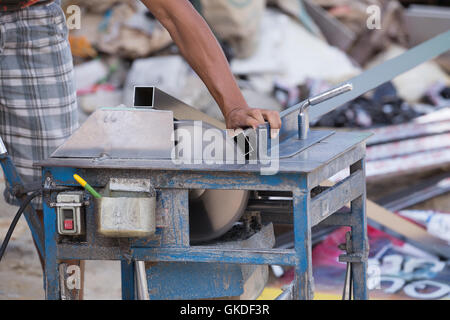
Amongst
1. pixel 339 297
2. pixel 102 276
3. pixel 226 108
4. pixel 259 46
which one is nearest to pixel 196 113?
pixel 226 108

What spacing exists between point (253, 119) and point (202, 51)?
0.29 metres

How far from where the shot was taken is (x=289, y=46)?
713cm

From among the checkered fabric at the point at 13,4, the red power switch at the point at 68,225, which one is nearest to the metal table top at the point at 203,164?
the red power switch at the point at 68,225

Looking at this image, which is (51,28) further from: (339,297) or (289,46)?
(289,46)

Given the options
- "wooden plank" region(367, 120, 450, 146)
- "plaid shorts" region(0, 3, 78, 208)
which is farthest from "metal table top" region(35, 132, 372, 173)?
"wooden plank" region(367, 120, 450, 146)

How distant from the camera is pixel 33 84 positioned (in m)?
2.56

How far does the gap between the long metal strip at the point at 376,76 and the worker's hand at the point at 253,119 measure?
1.00 ft

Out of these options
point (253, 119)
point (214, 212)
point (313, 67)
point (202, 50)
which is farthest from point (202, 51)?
point (313, 67)

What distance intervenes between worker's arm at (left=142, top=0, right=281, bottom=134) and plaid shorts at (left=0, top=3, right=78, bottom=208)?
586 millimetres

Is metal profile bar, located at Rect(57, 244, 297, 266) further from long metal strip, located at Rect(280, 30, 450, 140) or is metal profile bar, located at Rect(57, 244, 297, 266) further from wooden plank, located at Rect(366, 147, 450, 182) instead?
wooden plank, located at Rect(366, 147, 450, 182)

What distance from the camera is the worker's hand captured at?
1.93 meters

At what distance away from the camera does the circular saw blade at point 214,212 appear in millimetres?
2096

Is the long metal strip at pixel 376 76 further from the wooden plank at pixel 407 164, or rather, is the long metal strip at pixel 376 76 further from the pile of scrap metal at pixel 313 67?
the wooden plank at pixel 407 164
